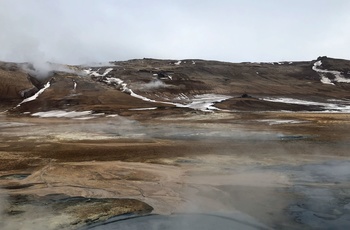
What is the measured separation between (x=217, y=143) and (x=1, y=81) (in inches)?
2365

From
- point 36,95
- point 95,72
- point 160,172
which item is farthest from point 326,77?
point 160,172

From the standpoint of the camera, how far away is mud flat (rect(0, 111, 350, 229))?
9.34 metres

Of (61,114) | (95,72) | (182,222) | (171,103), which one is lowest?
(61,114)

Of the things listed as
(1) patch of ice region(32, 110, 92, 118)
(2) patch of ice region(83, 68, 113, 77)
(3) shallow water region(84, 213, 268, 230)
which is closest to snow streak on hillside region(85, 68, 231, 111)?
(2) patch of ice region(83, 68, 113, 77)

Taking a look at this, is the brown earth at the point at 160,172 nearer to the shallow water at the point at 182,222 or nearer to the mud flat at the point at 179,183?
the mud flat at the point at 179,183

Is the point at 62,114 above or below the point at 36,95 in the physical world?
below

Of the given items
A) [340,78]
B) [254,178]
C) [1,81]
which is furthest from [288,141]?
[340,78]

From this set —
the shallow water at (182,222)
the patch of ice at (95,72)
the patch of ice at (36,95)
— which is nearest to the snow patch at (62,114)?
the patch of ice at (36,95)

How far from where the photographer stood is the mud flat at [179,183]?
30.6ft

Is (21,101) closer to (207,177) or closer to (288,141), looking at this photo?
(288,141)

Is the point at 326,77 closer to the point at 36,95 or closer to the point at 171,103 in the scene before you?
the point at 171,103

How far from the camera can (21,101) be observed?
2431 inches

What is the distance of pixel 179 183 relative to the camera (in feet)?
40.5

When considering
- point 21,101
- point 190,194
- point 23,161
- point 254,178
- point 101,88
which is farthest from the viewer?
point 101,88
